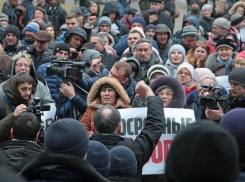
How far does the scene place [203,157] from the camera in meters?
2.35

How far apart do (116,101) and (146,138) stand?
1.49m

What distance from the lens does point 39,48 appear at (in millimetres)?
9945

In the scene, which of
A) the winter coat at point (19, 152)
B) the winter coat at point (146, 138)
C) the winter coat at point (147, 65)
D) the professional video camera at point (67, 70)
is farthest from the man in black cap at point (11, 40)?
the winter coat at point (19, 152)

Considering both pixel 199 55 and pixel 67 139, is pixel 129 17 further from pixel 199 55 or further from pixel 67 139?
pixel 67 139

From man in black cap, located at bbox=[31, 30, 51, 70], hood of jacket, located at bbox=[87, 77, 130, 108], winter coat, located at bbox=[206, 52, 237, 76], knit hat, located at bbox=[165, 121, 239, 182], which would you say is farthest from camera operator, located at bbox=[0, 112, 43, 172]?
man in black cap, located at bbox=[31, 30, 51, 70]

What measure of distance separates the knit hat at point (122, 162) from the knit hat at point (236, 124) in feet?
2.87

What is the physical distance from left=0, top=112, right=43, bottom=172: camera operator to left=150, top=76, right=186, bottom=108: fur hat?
2206mm

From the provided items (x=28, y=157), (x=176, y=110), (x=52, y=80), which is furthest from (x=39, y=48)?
(x=28, y=157)

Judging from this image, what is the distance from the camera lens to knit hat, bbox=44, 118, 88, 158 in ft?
10.9

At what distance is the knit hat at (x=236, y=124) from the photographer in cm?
338

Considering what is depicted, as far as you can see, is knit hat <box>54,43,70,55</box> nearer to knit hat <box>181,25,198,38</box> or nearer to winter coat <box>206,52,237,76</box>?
winter coat <box>206,52,237,76</box>

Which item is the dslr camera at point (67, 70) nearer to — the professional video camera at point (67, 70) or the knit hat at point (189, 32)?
the professional video camera at point (67, 70)

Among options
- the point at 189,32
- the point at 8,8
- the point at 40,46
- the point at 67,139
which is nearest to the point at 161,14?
the point at 189,32

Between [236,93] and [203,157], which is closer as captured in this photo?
[203,157]
